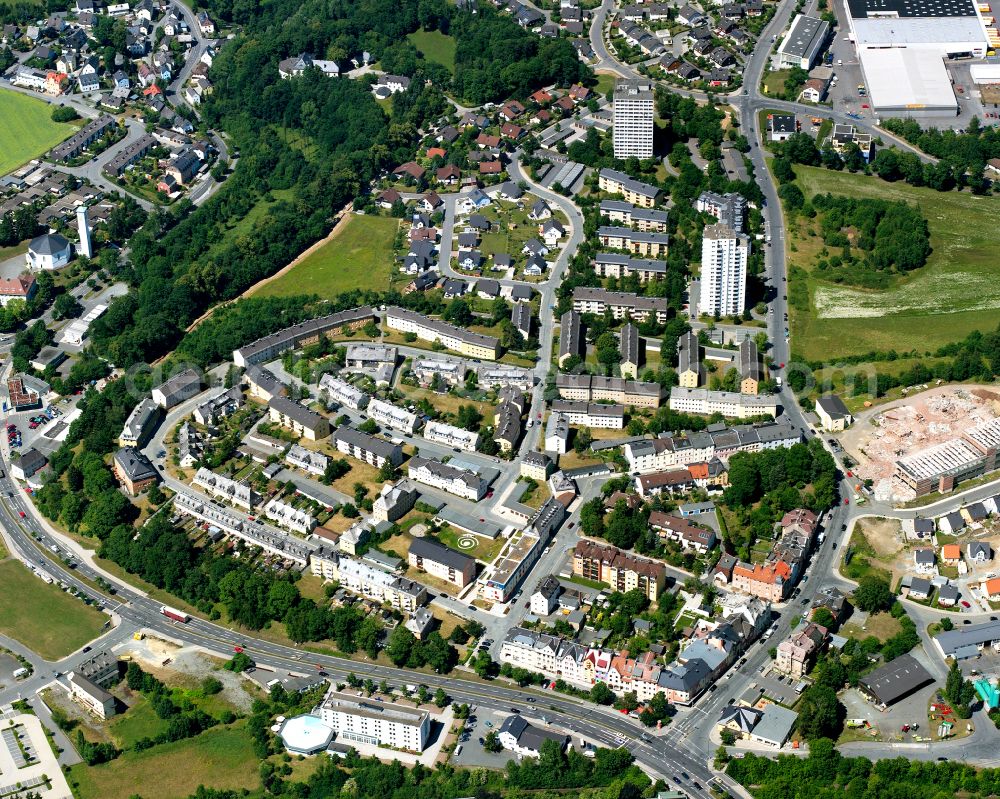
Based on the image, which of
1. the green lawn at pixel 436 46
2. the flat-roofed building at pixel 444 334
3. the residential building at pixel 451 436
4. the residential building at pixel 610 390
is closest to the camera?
the residential building at pixel 451 436

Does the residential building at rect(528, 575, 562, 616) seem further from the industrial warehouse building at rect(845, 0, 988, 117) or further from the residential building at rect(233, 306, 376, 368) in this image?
the industrial warehouse building at rect(845, 0, 988, 117)

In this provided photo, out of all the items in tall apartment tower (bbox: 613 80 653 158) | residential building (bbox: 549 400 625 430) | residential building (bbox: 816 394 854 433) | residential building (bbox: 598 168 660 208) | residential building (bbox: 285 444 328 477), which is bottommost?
residential building (bbox: 285 444 328 477)

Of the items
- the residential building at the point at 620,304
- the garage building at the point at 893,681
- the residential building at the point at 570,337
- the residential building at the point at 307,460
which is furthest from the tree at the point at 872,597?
the residential building at the point at 307,460

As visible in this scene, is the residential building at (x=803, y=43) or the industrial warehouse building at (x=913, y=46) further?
the residential building at (x=803, y=43)

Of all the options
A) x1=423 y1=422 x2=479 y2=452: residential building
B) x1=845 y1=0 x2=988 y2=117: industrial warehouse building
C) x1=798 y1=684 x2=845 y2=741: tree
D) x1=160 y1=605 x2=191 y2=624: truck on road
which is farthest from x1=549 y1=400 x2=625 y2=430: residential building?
x1=845 y1=0 x2=988 y2=117: industrial warehouse building

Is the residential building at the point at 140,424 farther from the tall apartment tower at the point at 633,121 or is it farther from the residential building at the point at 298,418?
the tall apartment tower at the point at 633,121

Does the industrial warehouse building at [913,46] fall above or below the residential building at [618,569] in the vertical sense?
above

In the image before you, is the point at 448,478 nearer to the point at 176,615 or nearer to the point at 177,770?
the point at 176,615
